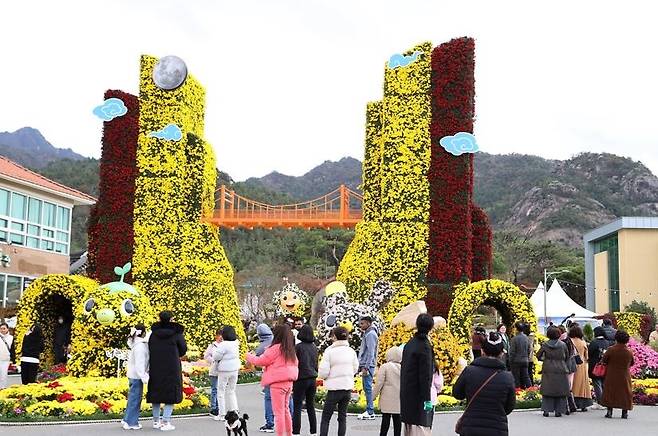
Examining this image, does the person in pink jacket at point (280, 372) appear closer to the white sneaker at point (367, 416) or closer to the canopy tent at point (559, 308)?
the white sneaker at point (367, 416)

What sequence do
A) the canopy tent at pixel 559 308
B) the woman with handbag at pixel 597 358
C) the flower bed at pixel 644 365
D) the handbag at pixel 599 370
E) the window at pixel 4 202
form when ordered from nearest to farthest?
1. the handbag at pixel 599 370
2. the woman with handbag at pixel 597 358
3. the flower bed at pixel 644 365
4. the window at pixel 4 202
5. the canopy tent at pixel 559 308

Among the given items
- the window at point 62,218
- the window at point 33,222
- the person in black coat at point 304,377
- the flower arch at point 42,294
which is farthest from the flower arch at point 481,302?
the window at point 62,218

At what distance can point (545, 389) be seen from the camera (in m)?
12.7

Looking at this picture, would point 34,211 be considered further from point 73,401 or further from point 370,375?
point 370,375

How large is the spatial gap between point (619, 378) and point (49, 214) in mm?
24073

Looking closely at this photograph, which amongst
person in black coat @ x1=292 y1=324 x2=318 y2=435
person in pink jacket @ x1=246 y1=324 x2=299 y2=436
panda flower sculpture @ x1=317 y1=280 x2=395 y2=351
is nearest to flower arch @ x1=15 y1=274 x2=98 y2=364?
panda flower sculpture @ x1=317 y1=280 x2=395 y2=351

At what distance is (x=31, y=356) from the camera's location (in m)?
15.7

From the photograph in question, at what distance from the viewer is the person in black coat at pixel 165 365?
1005 centimetres

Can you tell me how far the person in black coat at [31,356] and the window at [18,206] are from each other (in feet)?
42.7

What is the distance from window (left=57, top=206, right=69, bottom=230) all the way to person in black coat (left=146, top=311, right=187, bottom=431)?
22.4m

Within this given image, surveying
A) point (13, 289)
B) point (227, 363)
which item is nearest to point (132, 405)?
point (227, 363)

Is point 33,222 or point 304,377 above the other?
point 33,222

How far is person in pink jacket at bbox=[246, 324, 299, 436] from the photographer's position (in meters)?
8.85

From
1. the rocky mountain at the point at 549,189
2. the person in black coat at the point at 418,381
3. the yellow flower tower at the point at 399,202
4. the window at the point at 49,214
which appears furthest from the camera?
the rocky mountain at the point at 549,189
